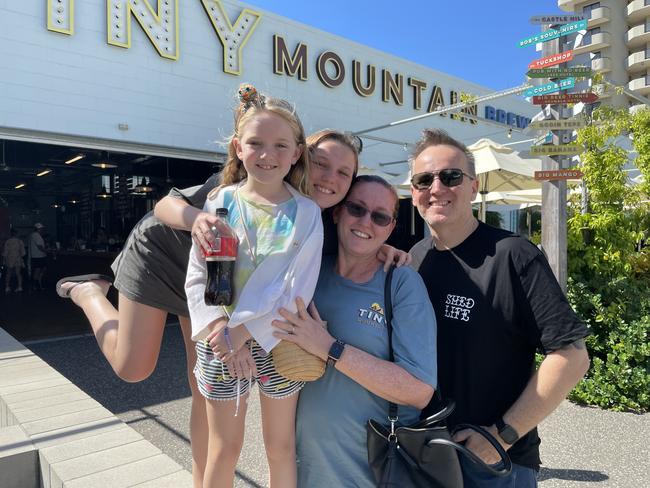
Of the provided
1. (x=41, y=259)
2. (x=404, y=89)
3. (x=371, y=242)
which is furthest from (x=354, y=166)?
(x=41, y=259)

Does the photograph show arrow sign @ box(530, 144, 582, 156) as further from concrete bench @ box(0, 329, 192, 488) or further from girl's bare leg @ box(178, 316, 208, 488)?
concrete bench @ box(0, 329, 192, 488)

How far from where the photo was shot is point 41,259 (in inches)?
560

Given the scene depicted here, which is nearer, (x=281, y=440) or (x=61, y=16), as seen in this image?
(x=281, y=440)

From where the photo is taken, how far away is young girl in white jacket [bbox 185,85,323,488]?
158 centimetres

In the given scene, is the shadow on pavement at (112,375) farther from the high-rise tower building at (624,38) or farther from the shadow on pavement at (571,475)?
the high-rise tower building at (624,38)

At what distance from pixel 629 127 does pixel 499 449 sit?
5296 mm

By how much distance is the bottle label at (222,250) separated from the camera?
5.07 feet

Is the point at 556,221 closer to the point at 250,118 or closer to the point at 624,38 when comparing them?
the point at 250,118

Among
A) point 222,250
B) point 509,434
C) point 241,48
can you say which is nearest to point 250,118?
point 222,250

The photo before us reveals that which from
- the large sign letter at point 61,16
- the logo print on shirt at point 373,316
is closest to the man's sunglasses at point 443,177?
the logo print on shirt at point 373,316

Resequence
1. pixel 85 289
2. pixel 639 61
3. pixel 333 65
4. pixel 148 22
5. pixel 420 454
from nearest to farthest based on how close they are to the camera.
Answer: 1. pixel 420 454
2. pixel 85 289
3. pixel 148 22
4. pixel 333 65
5. pixel 639 61

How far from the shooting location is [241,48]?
9.32m

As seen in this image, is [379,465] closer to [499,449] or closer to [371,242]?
[499,449]

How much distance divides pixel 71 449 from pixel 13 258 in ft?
42.7
